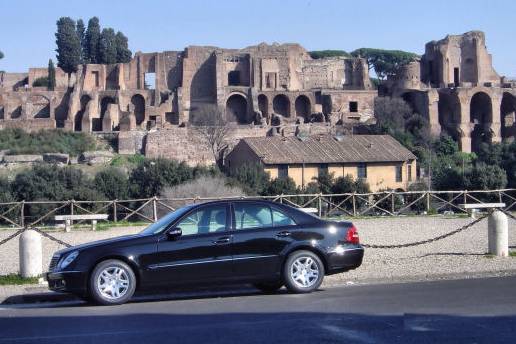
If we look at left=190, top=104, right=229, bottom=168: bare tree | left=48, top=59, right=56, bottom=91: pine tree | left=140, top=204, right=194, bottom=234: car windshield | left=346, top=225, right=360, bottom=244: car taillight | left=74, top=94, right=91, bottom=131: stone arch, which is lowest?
left=346, top=225, right=360, bottom=244: car taillight

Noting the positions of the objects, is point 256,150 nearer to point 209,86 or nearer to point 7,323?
point 209,86

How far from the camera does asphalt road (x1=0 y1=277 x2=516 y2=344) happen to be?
9.49m

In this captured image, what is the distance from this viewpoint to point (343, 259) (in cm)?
1298

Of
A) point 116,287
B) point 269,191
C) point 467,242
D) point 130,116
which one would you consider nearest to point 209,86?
point 130,116

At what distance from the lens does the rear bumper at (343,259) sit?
42.4ft

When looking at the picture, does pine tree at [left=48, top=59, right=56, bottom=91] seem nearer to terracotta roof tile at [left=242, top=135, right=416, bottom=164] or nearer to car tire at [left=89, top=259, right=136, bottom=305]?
terracotta roof tile at [left=242, top=135, right=416, bottom=164]

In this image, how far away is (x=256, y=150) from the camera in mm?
52438

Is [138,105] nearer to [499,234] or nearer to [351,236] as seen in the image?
[499,234]

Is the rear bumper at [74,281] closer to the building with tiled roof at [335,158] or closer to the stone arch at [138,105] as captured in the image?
the building with tiled roof at [335,158]

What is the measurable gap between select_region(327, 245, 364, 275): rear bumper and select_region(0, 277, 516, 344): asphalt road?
1.20ft

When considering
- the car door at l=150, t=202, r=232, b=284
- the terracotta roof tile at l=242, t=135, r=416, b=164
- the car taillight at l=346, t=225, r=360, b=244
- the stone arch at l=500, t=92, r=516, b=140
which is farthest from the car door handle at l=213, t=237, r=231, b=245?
the stone arch at l=500, t=92, r=516, b=140

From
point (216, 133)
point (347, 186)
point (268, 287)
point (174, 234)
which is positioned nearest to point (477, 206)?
point (347, 186)

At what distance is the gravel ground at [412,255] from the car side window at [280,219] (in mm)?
1643

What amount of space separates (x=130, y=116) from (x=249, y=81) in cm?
1358
